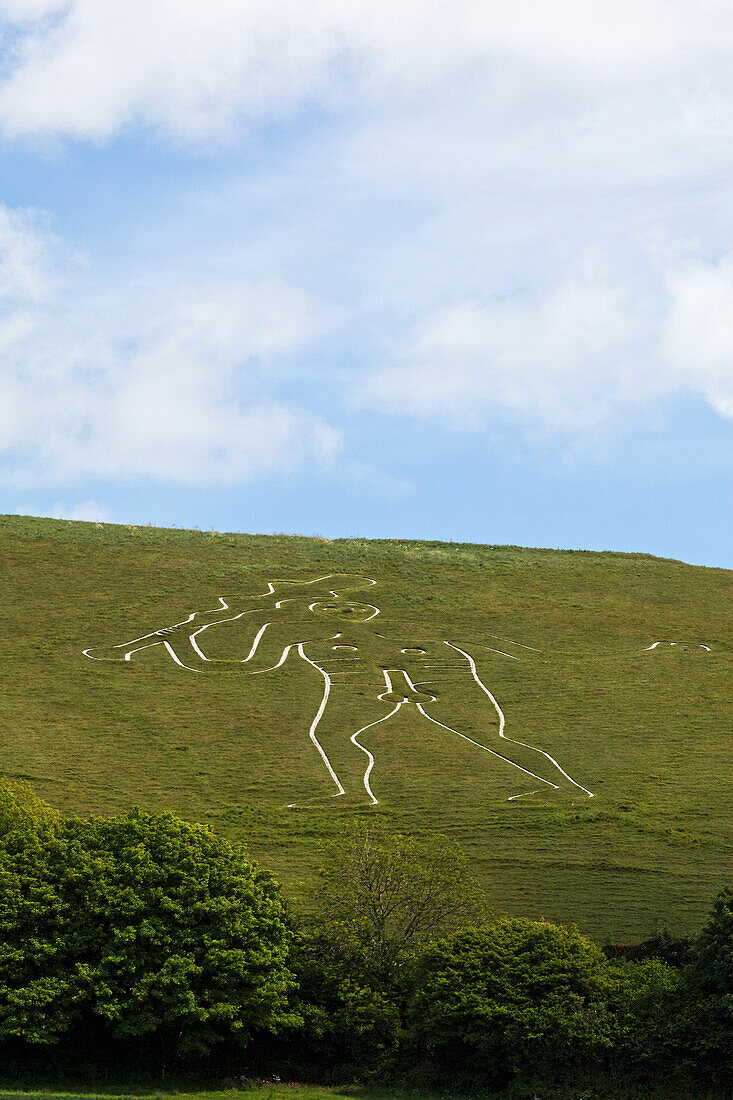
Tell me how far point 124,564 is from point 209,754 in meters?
28.2

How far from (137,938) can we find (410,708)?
80.9 feet

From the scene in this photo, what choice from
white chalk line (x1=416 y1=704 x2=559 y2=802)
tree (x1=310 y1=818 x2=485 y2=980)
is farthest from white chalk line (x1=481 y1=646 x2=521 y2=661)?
tree (x1=310 y1=818 x2=485 y2=980)

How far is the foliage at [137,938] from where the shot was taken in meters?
26.2

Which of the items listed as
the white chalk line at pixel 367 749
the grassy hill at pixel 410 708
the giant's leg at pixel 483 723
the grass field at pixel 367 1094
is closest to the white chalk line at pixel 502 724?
the giant's leg at pixel 483 723

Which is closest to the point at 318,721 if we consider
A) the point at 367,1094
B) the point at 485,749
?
the point at 485,749

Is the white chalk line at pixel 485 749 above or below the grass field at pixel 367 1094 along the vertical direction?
above

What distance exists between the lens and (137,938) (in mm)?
27438

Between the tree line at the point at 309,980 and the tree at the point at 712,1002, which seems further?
the tree line at the point at 309,980

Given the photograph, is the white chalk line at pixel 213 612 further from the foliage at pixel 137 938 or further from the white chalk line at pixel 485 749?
the foliage at pixel 137 938

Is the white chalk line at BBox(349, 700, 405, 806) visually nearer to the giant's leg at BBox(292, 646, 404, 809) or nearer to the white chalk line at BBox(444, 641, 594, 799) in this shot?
the giant's leg at BBox(292, 646, 404, 809)

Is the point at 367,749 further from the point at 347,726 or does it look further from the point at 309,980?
the point at 309,980

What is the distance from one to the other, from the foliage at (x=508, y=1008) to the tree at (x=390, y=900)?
6.54 ft

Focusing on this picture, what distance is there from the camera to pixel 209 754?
4556 centimetres

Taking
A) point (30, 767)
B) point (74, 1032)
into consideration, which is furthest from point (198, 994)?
point (30, 767)
